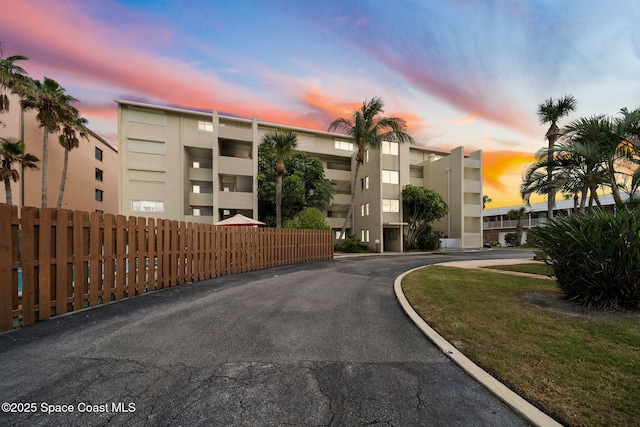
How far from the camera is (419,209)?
2789 cm

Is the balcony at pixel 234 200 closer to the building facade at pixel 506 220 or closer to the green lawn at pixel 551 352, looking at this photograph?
the green lawn at pixel 551 352

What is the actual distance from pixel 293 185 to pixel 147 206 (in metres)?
14.4

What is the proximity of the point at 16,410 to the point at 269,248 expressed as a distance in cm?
1074

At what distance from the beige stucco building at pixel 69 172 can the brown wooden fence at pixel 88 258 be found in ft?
67.9

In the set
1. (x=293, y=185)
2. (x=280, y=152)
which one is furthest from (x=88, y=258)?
(x=293, y=185)

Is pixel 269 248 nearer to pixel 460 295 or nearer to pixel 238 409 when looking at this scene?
pixel 460 295

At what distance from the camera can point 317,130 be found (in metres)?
31.8

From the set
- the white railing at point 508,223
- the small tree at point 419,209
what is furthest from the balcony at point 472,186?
the white railing at point 508,223

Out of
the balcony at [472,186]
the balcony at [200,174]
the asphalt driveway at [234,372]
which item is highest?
the balcony at [200,174]

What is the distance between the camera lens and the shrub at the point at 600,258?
5.27 meters

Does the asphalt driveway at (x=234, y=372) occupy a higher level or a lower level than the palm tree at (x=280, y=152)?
lower

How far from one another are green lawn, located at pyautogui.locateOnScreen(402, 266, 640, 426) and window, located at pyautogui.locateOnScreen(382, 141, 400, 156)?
73.5 ft

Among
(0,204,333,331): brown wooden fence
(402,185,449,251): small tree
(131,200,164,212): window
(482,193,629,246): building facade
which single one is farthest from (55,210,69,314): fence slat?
(482,193,629,246): building facade

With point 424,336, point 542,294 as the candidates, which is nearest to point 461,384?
point 424,336
